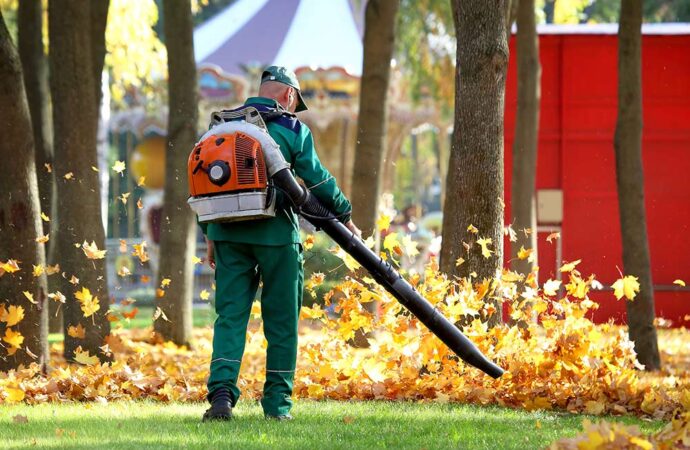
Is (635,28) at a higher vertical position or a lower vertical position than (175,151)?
higher

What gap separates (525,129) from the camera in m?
15.6

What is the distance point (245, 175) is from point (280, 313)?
847 mm

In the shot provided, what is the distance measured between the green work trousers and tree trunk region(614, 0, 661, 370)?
581cm

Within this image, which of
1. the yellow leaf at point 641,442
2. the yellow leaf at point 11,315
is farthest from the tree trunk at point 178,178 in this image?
the yellow leaf at point 641,442

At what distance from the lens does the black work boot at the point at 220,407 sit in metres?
7.14

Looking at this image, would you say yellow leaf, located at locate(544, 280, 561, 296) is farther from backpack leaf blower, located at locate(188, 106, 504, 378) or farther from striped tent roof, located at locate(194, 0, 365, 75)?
striped tent roof, located at locate(194, 0, 365, 75)

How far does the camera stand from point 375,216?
49.2 ft

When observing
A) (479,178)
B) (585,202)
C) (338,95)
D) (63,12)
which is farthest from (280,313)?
(338,95)

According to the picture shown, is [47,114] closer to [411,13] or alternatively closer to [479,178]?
[479,178]

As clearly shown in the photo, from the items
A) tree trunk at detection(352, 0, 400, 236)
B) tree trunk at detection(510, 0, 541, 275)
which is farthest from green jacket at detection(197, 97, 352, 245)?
tree trunk at detection(510, 0, 541, 275)

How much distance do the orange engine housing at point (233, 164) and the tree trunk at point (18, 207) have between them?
3503mm

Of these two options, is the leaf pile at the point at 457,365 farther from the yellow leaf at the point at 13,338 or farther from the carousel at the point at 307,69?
the carousel at the point at 307,69

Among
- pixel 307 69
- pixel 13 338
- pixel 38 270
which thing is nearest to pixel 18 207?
pixel 38 270

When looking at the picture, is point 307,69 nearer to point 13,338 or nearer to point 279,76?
point 13,338
